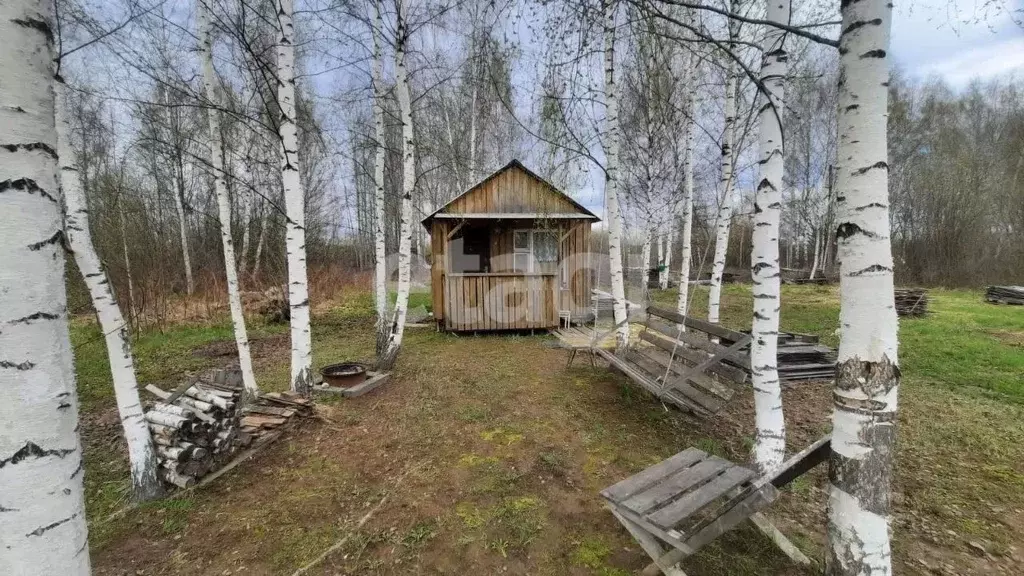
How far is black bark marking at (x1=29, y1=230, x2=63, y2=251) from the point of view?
3.74ft

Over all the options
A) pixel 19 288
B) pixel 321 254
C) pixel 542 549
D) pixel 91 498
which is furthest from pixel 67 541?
pixel 321 254

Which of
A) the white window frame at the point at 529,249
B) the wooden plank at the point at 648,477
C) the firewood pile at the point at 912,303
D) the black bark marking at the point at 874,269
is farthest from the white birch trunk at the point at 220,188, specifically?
the firewood pile at the point at 912,303

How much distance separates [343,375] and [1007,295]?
1903cm

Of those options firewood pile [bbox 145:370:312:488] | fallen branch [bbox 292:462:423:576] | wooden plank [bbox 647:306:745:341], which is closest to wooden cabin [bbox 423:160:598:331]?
wooden plank [bbox 647:306:745:341]

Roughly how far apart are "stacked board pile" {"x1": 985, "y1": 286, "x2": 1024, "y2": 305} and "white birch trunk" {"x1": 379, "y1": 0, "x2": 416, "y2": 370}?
1798 cm

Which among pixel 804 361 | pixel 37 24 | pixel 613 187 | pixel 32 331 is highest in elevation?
pixel 613 187

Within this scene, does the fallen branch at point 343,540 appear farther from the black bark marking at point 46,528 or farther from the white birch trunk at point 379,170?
the white birch trunk at point 379,170

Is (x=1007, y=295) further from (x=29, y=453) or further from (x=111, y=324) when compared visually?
(x=111, y=324)

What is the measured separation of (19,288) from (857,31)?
10.2 feet

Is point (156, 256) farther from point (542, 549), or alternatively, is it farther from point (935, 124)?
point (935, 124)

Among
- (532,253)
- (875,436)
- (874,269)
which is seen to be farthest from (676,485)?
(532,253)

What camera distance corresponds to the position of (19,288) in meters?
1.11

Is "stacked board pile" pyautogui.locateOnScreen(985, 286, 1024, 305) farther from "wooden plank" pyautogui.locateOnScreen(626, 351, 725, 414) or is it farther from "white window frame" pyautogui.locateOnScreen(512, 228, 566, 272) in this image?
"wooden plank" pyautogui.locateOnScreen(626, 351, 725, 414)

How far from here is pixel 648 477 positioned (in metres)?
2.51
